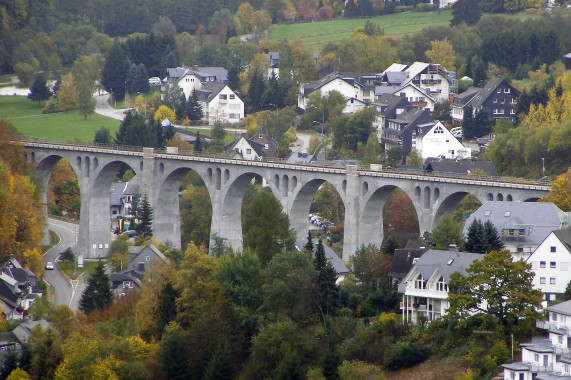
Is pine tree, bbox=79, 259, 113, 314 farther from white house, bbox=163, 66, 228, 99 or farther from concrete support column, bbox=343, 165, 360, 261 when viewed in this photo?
white house, bbox=163, 66, 228, 99

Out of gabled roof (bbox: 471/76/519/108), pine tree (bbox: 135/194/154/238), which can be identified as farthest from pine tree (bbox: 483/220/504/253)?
gabled roof (bbox: 471/76/519/108)

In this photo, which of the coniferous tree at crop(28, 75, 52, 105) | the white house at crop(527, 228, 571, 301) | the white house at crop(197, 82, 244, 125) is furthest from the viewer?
the coniferous tree at crop(28, 75, 52, 105)

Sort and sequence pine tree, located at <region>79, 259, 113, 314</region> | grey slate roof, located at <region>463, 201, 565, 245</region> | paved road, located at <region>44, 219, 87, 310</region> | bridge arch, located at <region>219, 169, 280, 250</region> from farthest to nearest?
1. bridge arch, located at <region>219, 169, 280, 250</region>
2. paved road, located at <region>44, 219, 87, 310</region>
3. pine tree, located at <region>79, 259, 113, 314</region>
4. grey slate roof, located at <region>463, 201, 565, 245</region>

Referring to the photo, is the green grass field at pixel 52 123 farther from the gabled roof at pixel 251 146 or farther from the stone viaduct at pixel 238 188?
the stone viaduct at pixel 238 188

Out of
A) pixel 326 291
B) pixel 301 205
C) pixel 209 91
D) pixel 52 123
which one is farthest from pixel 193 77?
pixel 326 291

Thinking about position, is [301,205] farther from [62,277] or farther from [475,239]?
[475,239]

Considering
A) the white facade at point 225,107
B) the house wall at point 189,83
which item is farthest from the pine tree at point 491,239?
the house wall at point 189,83

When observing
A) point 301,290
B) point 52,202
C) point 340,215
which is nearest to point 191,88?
point 52,202
